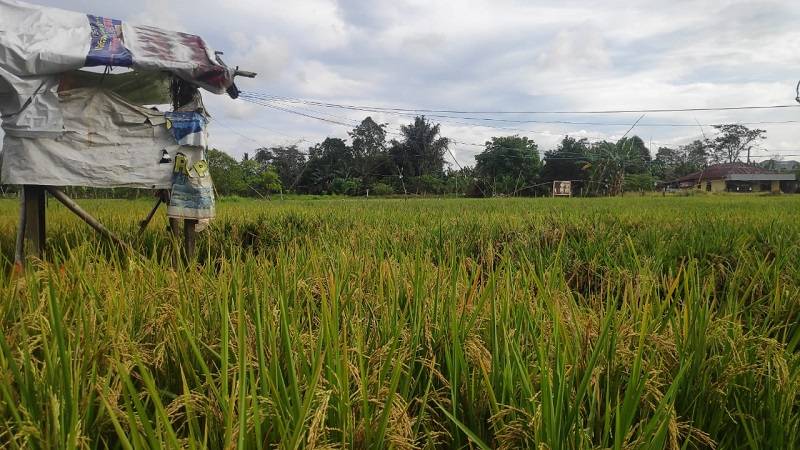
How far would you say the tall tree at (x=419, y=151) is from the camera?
3838 cm

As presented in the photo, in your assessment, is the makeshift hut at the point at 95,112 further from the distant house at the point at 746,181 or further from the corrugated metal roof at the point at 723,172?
the corrugated metal roof at the point at 723,172

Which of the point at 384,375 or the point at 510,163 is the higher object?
the point at 510,163

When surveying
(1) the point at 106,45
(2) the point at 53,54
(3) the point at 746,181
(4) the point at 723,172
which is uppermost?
(4) the point at 723,172

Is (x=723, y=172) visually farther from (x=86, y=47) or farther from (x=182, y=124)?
(x=86, y=47)

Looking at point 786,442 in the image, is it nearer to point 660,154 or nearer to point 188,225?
point 188,225

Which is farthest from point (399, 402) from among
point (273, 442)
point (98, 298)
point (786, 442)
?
point (98, 298)

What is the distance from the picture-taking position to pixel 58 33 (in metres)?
3.01

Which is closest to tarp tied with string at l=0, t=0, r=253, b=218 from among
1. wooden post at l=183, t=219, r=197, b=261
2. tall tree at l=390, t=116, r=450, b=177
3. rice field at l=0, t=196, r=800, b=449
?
wooden post at l=183, t=219, r=197, b=261

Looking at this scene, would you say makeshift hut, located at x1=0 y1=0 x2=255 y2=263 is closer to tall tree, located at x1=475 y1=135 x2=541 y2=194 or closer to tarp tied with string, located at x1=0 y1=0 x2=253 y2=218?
tarp tied with string, located at x1=0 y1=0 x2=253 y2=218

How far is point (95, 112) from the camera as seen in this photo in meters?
3.32

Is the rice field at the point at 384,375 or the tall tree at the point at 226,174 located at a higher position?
the tall tree at the point at 226,174

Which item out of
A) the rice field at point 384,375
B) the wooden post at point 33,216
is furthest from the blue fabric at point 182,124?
the rice field at point 384,375

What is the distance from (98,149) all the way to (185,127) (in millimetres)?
573

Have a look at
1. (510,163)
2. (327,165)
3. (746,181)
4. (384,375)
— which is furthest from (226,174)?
(746,181)
